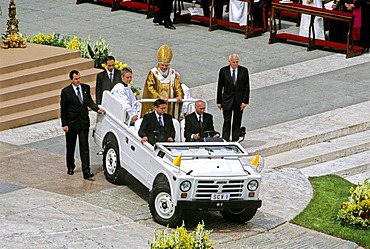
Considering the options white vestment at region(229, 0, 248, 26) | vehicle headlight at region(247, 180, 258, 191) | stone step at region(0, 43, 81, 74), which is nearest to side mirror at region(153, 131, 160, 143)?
vehicle headlight at region(247, 180, 258, 191)

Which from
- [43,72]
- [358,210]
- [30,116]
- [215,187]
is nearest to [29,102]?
[30,116]

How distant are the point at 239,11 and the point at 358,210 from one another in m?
13.6

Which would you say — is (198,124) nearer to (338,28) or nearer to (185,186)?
(185,186)

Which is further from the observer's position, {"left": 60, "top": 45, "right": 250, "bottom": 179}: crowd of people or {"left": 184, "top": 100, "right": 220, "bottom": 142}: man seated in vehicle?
{"left": 184, "top": 100, "right": 220, "bottom": 142}: man seated in vehicle

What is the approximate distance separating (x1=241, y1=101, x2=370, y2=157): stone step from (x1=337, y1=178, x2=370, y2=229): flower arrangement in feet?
11.6

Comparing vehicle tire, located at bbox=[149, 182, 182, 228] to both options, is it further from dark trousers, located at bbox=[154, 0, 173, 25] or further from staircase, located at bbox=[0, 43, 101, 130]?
dark trousers, located at bbox=[154, 0, 173, 25]

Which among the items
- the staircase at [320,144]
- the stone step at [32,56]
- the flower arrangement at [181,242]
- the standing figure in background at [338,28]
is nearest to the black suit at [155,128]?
the staircase at [320,144]

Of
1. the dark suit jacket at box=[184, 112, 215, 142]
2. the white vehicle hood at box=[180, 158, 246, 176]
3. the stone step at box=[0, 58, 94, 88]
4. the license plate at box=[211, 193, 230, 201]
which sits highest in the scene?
the dark suit jacket at box=[184, 112, 215, 142]

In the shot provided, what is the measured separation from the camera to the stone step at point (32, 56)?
882 inches

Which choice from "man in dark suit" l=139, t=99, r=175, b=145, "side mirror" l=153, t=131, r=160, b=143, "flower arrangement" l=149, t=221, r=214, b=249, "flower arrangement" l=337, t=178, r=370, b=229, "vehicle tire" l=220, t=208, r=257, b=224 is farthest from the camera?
"man in dark suit" l=139, t=99, r=175, b=145

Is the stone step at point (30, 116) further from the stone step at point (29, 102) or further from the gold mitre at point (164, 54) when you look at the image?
the gold mitre at point (164, 54)

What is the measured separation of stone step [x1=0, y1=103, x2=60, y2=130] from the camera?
2128 cm

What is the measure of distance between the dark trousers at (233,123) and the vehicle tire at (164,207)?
4160 millimetres

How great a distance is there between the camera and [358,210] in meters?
16.3
